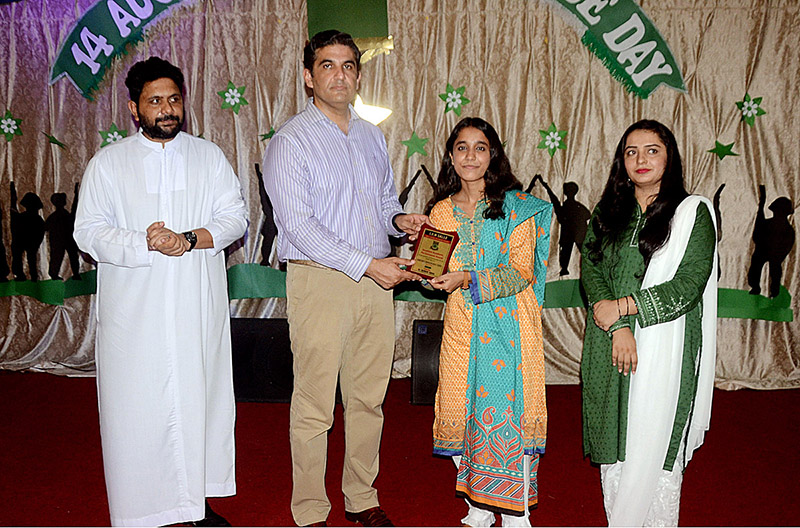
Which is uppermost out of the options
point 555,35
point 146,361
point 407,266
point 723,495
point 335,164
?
point 555,35

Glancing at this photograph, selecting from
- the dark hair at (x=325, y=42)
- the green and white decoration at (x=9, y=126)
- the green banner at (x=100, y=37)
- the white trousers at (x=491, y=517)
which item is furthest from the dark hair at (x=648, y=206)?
the green and white decoration at (x=9, y=126)

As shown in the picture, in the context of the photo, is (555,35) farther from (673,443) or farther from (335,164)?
(673,443)

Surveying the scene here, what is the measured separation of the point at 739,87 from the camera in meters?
4.85

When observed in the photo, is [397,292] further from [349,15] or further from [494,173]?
[494,173]

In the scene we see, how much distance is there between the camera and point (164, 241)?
244 centimetres

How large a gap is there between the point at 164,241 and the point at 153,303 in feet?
0.91

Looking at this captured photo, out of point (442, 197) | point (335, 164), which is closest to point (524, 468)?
point (442, 197)

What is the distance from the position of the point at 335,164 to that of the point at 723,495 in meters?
2.33

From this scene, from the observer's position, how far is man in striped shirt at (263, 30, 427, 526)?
8.45ft

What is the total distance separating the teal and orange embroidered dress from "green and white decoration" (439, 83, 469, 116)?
2.54m

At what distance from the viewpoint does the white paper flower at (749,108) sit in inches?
191

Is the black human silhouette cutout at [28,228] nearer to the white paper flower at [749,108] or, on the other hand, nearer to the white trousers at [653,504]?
the white trousers at [653,504]

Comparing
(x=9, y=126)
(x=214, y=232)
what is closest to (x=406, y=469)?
(x=214, y=232)

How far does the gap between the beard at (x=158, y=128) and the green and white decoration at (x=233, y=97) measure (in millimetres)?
2573
